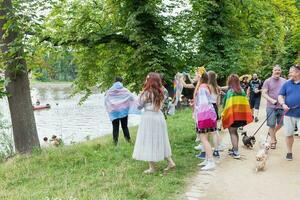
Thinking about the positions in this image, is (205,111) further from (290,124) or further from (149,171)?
(290,124)

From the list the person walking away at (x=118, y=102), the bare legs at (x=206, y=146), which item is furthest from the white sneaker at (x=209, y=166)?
the person walking away at (x=118, y=102)

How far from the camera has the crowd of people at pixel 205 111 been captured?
23.7 ft

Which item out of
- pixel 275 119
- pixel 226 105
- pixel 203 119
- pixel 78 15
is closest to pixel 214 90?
pixel 226 105

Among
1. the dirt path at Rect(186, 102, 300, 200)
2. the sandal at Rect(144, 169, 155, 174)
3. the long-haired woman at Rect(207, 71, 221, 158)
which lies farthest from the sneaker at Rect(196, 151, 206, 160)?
the sandal at Rect(144, 169, 155, 174)

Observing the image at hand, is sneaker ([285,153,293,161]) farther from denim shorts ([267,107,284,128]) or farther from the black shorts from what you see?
the black shorts

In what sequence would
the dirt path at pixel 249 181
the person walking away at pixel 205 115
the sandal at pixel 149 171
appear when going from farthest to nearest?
the person walking away at pixel 205 115
the sandal at pixel 149 171
the dirt path at pixel 249 181

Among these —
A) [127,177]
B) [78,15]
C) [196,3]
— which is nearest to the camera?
[127,177]

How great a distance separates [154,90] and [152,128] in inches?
26.2

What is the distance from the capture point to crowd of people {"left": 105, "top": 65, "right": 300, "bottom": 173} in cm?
723

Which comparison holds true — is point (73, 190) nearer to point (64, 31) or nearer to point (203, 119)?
point (203, 119)

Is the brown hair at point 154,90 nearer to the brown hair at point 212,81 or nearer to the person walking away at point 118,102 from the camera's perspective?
the brown hair at point 212,81

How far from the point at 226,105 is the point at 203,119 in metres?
1.16

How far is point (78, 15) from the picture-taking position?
1558 cm

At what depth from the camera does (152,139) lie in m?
7.20
